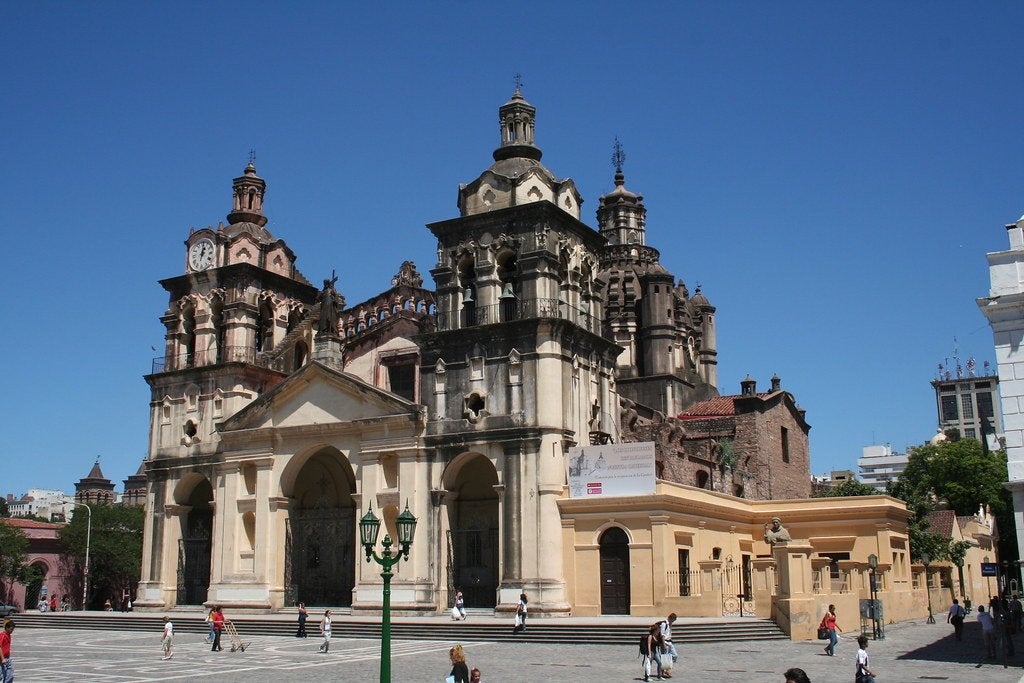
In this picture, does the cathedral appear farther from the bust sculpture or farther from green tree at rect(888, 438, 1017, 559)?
green tree at rect(888, 438, 1017, 559)

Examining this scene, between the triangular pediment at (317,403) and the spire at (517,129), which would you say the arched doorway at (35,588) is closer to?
the triangular pediment at (317,403)

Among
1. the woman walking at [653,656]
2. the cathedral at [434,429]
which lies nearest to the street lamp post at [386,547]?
the woman walking at [653,656]

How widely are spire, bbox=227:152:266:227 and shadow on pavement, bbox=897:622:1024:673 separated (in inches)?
1367

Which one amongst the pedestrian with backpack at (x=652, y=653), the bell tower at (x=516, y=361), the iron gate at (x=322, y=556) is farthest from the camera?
the iron gate at (x=322, y=556)

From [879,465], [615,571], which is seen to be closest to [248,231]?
[615,571]

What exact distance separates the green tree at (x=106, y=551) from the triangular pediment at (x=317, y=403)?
67.7 ft

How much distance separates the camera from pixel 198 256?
1927 inches

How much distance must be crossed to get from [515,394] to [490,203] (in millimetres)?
8090

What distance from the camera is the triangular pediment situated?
40.9 metres

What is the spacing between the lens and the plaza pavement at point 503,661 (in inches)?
880

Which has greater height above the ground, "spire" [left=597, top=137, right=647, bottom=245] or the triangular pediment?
"spire" [left=597, top=137, right=647, bottom=245]

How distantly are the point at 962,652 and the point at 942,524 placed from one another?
25.2 m

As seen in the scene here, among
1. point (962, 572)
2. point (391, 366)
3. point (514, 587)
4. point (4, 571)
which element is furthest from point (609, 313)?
point (4, 571)

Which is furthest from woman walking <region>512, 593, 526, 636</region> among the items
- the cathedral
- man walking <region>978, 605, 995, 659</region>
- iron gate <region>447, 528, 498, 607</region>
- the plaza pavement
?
man walking <region>978, 605, 995, 659</region>
